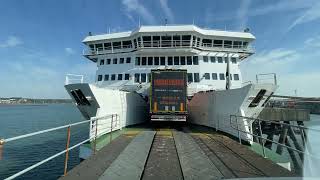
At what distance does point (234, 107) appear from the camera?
12719 mm

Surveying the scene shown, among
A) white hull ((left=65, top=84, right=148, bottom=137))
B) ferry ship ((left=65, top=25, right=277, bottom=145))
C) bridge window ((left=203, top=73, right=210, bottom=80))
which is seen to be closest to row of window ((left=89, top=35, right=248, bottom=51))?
ferry ship ((left=65, top=25, right=277, bottom=145))

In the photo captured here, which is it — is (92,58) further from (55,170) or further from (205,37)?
(55,170)

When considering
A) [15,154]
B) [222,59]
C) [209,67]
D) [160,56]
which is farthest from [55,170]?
[222,59]

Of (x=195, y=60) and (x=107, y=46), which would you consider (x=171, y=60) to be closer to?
(x=195, y=60)

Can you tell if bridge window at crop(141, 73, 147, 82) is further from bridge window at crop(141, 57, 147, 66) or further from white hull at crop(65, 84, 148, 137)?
white hull at crop(65, 84, 148, 137)

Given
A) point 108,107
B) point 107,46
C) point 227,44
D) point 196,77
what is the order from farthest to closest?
point 107,46
point 227,44
point 196,77
point 108,107

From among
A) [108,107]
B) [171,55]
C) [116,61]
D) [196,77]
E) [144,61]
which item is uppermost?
[171,55]

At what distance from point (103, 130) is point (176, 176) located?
26.0 feet

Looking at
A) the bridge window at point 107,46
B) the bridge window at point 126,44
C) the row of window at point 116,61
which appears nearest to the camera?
the row of window at point 116,61

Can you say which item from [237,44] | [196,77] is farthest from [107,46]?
[237,44]

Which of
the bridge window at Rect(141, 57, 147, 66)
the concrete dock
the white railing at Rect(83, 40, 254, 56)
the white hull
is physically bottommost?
the concrete dock

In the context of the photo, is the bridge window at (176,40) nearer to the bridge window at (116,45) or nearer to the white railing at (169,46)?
the white railing at (169,46)

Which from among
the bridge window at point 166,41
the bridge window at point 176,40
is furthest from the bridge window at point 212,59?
the bridge window at point 166,41

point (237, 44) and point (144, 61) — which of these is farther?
point (237, 44)
